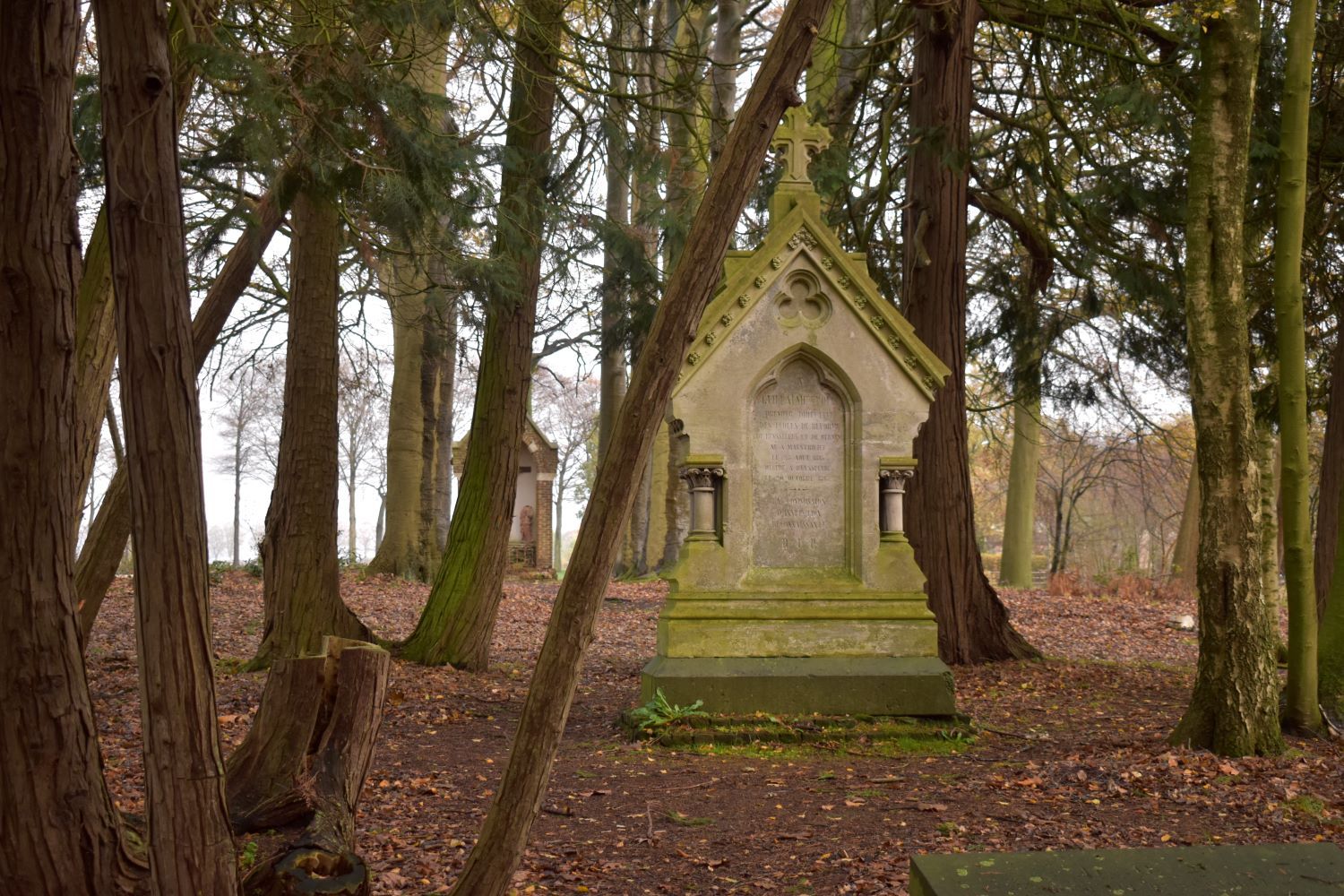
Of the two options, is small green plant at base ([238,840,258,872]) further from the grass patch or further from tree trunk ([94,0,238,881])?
the grass patch

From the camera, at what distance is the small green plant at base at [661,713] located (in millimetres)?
7809

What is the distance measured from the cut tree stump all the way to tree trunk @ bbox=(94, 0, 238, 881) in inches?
39.7

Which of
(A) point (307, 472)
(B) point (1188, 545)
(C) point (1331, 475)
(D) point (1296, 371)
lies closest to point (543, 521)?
(B) point (1188, 545)

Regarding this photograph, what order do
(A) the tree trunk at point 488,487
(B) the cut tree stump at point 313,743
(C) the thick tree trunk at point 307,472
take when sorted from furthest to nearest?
1. (A) the tree trunk at point 488,487
2. (C) the thick tree trunk at point 307,472
3. (B) the cut tree stump at point 313,743

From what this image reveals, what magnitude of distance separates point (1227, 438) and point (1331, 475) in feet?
10.0

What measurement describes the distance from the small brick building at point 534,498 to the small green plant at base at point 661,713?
2250 cm

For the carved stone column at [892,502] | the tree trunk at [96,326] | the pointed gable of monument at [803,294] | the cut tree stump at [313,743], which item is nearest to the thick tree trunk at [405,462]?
the pointed gable of monument at [803,294]

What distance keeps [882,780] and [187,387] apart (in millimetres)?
4979

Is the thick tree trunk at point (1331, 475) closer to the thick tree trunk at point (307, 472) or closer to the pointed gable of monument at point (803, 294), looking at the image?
the pointed gable of monument at point (803, 294)

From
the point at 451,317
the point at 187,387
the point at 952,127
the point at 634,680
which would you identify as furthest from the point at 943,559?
the point at 187,387

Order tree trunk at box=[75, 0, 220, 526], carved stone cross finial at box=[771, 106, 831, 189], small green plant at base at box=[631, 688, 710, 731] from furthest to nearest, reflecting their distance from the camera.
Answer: carved stone cross finial at box=[771, 106, 831, 189]
small green plant at base at box=[631, 688, 710, 731]
tree trunk at box=[75, 0, 220, 526]

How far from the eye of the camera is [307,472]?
8844 millimetres

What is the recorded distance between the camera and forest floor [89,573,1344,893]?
4.89 m

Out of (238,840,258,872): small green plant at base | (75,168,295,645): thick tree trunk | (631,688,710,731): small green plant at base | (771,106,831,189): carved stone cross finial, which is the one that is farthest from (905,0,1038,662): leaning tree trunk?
(238,840,258,872): small green plant at base
